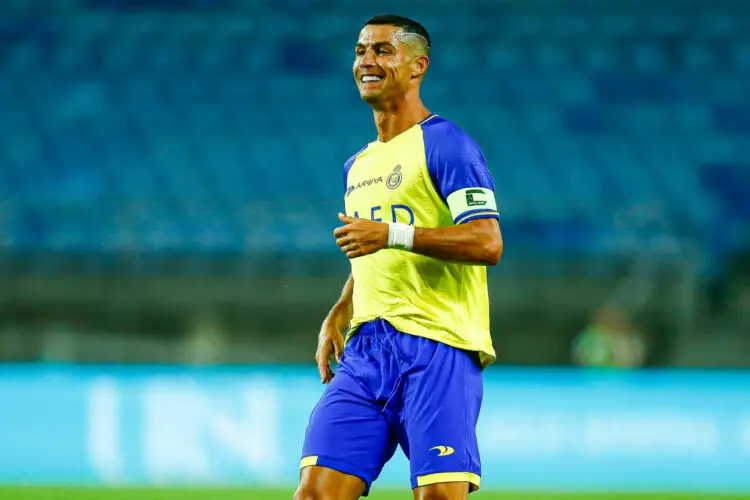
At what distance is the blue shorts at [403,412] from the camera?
3.09 metres

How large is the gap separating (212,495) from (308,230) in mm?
5762

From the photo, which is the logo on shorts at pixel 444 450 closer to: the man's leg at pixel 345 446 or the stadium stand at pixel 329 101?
the man's leg at pixel 345 446

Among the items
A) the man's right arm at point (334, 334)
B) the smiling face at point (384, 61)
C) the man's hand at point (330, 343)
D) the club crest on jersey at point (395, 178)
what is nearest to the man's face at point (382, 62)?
the smiling face at point (384, 61)

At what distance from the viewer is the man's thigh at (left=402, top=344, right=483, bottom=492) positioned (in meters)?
3.07

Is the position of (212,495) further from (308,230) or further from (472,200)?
(308,230)

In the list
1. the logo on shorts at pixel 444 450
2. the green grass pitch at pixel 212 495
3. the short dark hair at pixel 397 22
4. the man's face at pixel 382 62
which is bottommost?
the green grass pitch at pixel 212 495

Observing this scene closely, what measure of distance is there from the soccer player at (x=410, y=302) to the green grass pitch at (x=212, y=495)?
10.7 ft

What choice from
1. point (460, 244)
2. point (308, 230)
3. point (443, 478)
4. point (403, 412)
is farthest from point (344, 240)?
point (308, 230)

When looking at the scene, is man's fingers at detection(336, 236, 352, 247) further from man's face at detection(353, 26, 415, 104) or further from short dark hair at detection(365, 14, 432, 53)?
short dark hair at detection(365, 14, 432, 53)

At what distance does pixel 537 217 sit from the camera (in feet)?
39.6

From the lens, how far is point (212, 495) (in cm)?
644

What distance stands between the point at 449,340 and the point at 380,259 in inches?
13.7

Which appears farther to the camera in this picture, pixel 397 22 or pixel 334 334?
pixel 334 334

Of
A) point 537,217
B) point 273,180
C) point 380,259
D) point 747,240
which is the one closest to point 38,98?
point 273,180
